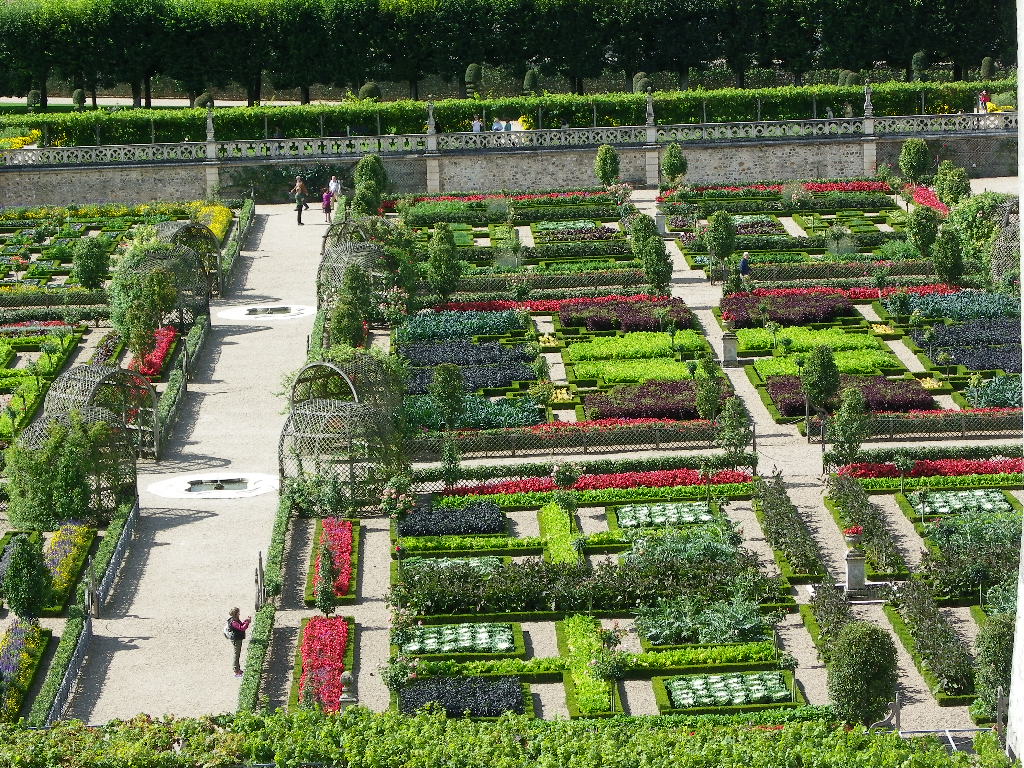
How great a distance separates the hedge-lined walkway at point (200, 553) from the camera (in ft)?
97.3

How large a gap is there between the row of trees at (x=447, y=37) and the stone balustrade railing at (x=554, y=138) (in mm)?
9444

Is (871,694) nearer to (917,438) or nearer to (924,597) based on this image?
(924,597)

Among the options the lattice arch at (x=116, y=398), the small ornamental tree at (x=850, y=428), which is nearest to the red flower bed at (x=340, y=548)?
the lattice arch at (x=116, y=398)

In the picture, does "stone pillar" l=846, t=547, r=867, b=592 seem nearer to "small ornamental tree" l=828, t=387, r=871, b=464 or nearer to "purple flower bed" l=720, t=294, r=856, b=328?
"small ornamental tree" l=828, t=387, r=871, b=464

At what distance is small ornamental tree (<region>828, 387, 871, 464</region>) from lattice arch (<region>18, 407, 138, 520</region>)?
42.4ft

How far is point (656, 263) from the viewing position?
161ft

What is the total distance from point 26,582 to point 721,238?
25.7 m

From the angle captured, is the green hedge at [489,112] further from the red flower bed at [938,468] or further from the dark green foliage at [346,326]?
the red flower bed at [938,468]

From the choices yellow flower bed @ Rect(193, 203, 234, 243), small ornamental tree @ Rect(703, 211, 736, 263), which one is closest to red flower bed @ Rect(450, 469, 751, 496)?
small ornamental tree @ Rect(703, 211, 736, 263)

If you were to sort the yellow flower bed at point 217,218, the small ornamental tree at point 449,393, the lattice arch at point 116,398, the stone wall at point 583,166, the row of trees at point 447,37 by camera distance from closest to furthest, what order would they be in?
the lattice arch at point 116,398 → the small ornamental tree at point 449,393 → the yellow flower bed at point 217,218 → the stone wall at point 583,166 → the row of trees at point 447,37

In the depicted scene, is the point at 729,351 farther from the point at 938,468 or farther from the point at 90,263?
the point at 90,263

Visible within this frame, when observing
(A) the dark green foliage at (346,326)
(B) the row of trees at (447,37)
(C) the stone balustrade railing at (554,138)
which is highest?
(B) the row of trees at (447,37)

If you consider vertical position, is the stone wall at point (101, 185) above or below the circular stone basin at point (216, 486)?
above

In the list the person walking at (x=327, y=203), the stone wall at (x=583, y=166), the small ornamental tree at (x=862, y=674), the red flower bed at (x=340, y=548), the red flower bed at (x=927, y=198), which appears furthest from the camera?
the stone wall at (x=583, y=166)
